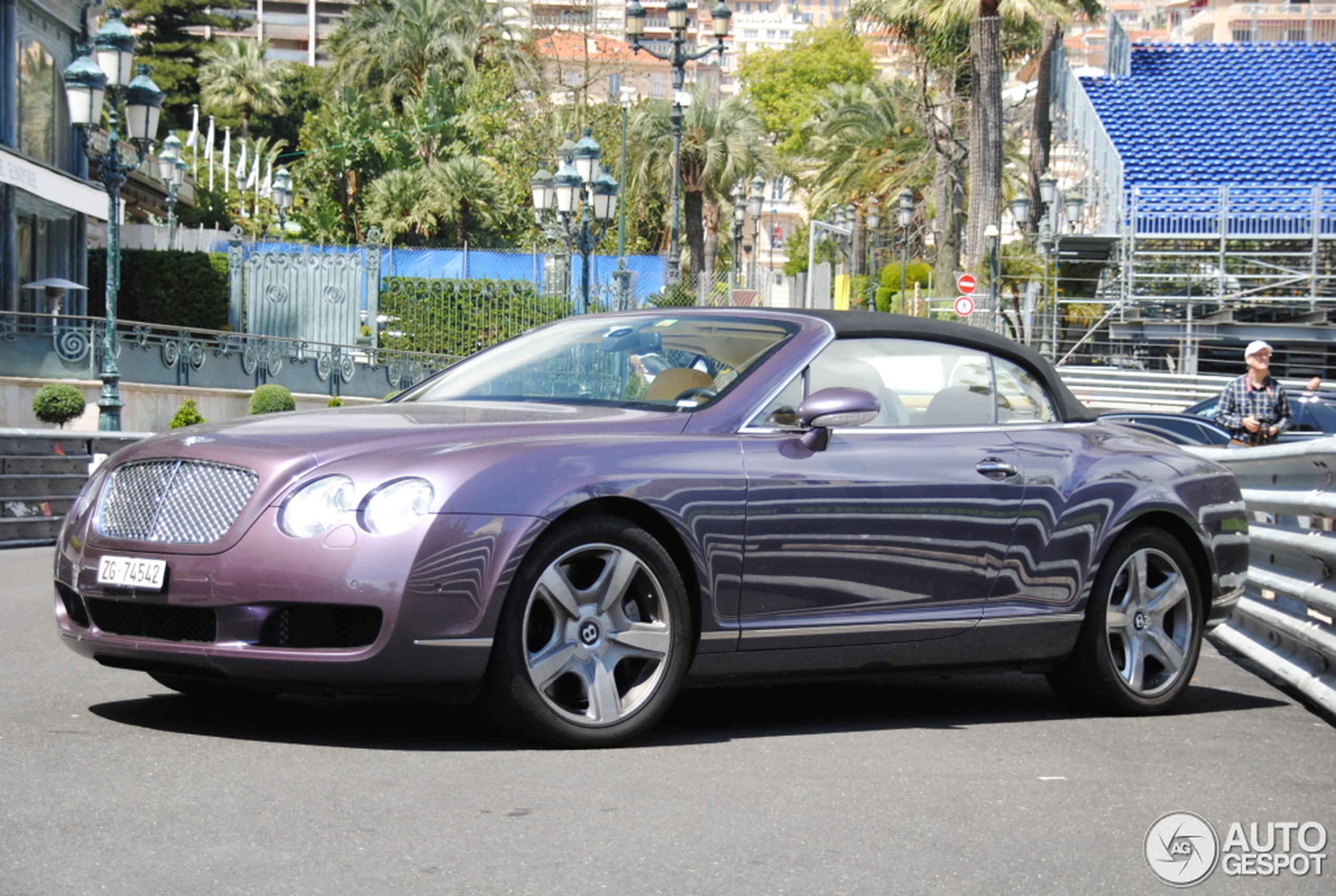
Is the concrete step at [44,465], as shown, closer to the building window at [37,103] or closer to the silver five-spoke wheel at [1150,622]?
the silver five-spoke wheel at [1150,622]

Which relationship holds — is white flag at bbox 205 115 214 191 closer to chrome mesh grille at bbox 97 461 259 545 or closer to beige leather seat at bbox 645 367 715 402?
beige leather seat at bbox 645 367 715 402

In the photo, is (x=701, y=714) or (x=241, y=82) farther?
(x=241, y=82)

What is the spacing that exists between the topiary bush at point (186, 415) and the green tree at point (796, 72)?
7543 cm

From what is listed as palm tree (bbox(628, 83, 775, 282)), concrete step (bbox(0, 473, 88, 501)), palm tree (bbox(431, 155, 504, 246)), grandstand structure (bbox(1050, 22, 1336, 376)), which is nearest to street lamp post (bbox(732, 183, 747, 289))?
palm tree (bbox(628, 83, 775, 282))

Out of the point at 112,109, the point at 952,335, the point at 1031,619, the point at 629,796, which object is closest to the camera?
the point at 629,796

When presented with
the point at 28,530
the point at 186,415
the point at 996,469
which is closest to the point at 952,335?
the point at 996,469

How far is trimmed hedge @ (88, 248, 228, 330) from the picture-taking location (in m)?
37.2

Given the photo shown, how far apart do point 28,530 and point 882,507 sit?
9930 millimetres

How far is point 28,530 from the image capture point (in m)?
14.0

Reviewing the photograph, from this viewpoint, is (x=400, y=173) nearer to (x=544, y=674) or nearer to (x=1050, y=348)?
(x=1050, y=348)

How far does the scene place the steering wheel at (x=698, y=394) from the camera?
5.86m

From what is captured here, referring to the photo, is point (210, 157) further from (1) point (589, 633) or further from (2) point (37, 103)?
(1) point (589, 633)

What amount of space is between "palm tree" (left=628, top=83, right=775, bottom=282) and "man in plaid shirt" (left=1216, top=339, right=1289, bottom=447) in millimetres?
43332

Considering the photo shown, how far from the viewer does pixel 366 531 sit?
4.93 meters
